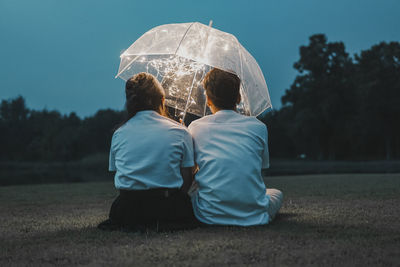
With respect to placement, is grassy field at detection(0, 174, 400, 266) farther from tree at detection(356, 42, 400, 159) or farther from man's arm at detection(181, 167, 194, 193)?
tree at detection(356, 42, 400, 159)

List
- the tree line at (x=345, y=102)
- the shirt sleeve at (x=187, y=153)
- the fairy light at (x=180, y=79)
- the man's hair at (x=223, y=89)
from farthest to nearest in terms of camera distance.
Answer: the tree line at (x=345, y=102), the fairy light at (x=180, y=79), the man's hair at (x=223, y=89), the shirt sleeve at (x=187, y=153)

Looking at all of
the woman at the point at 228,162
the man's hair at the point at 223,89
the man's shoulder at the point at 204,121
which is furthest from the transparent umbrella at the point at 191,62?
the man's shoulder at the point at 204,121

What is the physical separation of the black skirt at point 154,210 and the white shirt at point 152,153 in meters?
0.07

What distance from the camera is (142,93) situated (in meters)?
3.18

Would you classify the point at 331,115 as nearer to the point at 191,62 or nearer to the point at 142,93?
the point at 191,62

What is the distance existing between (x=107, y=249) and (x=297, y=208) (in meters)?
2.73

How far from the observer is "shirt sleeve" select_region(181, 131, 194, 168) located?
3.17 metres

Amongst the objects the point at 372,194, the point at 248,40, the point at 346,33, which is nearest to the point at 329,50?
the point at 372,194

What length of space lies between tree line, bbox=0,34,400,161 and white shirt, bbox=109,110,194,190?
29.0 m

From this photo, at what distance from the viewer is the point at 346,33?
91.6m

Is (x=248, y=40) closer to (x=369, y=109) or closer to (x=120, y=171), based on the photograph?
(x=369, y=109)

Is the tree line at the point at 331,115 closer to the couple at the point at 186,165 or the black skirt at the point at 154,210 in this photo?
the couple at the point at 186,165

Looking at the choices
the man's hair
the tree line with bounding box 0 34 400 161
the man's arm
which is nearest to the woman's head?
the man's hair

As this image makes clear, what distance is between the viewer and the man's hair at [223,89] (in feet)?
10.8
